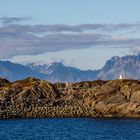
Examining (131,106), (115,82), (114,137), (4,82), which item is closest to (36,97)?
(115,82)

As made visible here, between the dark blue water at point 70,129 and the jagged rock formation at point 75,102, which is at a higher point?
the jagged rock formation at point 75,102

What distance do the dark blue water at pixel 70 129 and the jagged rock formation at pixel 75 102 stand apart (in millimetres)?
4710

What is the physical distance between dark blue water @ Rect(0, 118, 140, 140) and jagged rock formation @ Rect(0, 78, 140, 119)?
471 centimetres

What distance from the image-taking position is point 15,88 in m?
146

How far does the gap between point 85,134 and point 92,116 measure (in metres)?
27.3

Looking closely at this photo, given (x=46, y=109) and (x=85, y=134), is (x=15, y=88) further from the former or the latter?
(x=85, y=134)

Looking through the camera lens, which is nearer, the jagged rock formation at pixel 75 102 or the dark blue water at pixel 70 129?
the dark blue water at pixel 70 129

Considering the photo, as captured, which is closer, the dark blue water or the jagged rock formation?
the dark blue water

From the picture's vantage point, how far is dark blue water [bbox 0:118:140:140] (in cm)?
8944

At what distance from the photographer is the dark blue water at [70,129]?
8944 cm

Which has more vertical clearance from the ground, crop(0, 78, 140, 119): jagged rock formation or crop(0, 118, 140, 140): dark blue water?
crop(0, 78, 140, 119): jagged rock formation

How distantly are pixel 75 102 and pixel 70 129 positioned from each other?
33398 mm

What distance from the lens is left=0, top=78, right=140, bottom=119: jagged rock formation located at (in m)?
119

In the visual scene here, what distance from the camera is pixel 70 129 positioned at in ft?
333
